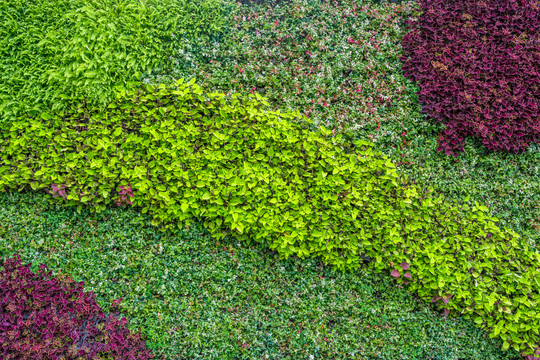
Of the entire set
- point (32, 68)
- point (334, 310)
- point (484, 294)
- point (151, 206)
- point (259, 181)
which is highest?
point (32, 68)

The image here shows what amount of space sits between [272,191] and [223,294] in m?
1.17

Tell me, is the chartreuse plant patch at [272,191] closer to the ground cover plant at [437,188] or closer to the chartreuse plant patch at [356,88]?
the ground cover plant at [437,188]

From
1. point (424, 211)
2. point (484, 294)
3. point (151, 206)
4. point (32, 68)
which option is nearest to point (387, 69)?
point (424, 211)

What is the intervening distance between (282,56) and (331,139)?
1336 millimetres

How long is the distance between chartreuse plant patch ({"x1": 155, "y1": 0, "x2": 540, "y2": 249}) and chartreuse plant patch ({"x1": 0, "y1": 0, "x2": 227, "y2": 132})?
0.45 meters

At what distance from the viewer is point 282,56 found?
471 centimetres

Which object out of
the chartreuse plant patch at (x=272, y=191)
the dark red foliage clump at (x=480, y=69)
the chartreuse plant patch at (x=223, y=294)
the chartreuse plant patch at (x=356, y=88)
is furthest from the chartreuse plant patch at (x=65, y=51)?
the dark red foliage clump at (x=480, y=69)

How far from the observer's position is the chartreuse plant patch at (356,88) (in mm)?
4379

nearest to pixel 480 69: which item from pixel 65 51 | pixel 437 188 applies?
pixel 437 188

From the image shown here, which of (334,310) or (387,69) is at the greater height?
(387,69)

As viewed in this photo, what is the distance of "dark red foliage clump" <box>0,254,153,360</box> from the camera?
2.70 metres

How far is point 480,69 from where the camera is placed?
4664 millimetres

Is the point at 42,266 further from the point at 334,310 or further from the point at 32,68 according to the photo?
the point at 334,310

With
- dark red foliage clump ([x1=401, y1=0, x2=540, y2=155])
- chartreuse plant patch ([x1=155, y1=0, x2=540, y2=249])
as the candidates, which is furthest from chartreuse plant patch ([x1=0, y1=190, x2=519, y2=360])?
dark red foliage clump ([x1=401, y1=0, x2=540, y2=155])
